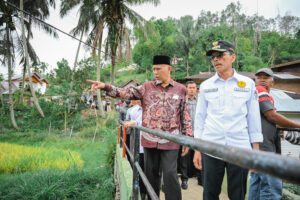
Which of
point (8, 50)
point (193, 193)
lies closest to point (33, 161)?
point (193, 193)

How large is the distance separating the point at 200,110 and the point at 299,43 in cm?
3738

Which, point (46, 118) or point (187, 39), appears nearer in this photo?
point (46, 118)

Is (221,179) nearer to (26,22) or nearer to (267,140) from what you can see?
(267,140)

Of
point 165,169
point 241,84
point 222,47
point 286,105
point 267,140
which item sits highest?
point 222,47

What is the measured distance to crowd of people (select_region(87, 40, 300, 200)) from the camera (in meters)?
1.56

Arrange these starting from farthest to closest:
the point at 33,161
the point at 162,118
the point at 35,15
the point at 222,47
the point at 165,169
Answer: the point at 35,15 < the point at 33,161 < the point at 162,118 < the point at 165,169 < the point at 222,47

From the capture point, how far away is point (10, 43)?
14.0m

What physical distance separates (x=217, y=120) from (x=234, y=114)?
144 millimetres

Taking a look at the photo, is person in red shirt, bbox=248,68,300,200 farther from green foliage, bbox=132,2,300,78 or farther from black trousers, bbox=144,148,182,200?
green foliage, bbox=132,2,300,78

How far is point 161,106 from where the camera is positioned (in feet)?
7.06

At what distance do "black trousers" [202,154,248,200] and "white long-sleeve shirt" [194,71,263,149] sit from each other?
18 centimetres

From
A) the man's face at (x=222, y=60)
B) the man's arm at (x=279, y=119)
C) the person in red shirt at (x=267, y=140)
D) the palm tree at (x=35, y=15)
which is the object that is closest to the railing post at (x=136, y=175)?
the man's face at (x=222, y=60)

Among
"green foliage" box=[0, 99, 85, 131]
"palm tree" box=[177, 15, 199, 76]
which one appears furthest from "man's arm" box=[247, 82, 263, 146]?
"palm tree" box=[177, 15, 199, 76]

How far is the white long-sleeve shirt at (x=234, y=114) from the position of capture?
1540 millimetres
